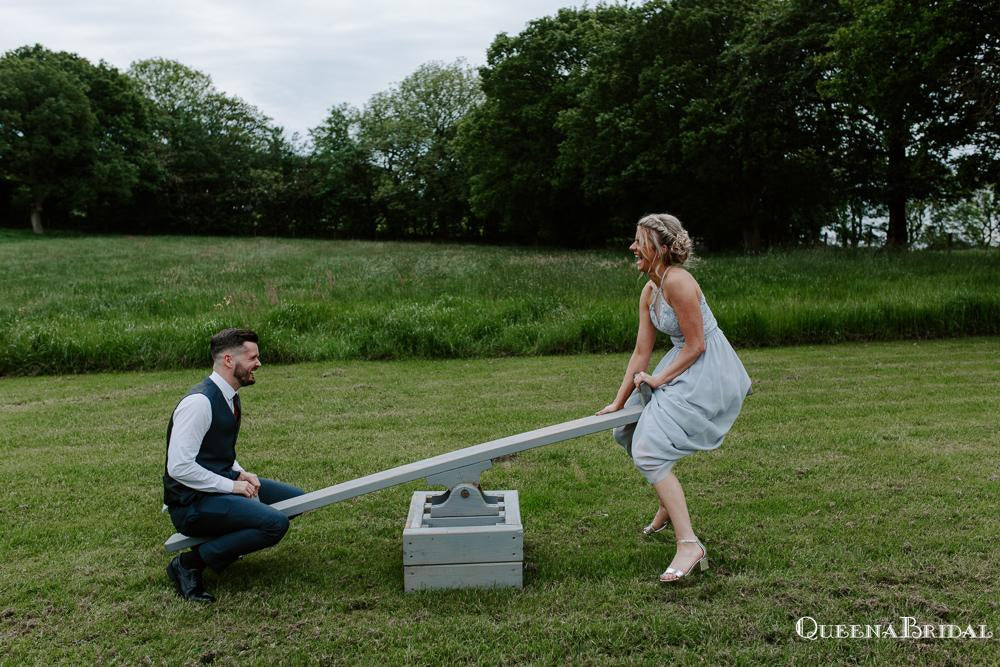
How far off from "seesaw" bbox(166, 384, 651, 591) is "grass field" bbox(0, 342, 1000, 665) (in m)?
0.14

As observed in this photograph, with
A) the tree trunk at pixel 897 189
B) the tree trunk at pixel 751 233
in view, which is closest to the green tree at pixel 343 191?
the tree trunk at pixel 751 233

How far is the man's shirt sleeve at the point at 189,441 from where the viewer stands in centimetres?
461

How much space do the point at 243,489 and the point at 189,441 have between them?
42 centimetres

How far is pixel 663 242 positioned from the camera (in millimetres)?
4852

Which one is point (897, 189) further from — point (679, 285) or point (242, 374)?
point (242, 374)

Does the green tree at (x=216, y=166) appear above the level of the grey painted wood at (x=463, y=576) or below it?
above

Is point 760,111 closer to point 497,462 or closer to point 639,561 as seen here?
point 497,462

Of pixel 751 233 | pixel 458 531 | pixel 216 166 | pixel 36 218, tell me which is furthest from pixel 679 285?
pixel 216 166

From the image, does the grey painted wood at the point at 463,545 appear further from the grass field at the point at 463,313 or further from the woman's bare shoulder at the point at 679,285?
the grass field at the point at 463,313

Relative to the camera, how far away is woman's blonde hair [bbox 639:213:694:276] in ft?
15.9

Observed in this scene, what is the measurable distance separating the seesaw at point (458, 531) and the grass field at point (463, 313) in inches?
331

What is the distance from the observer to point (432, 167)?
62906 millimetres

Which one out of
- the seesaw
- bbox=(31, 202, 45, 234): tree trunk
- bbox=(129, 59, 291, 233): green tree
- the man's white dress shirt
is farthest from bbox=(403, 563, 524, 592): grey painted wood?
bbox=(129, 59, 291, 233): green tree

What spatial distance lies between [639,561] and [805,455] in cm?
287
